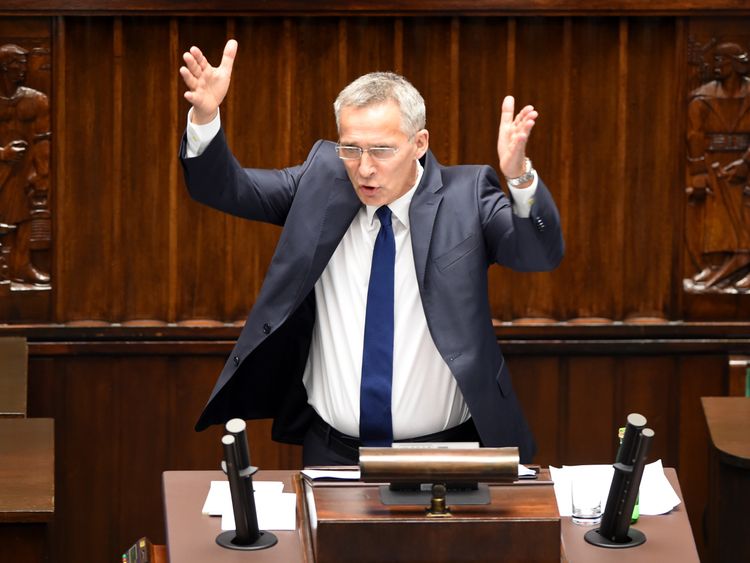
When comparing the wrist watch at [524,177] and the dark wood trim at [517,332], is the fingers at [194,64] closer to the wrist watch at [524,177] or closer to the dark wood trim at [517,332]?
the wrist watch at [524,177]

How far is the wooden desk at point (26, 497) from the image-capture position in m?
3.63

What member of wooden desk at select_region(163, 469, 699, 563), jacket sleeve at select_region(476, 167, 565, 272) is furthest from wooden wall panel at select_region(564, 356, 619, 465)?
wooden desk at select_region(163, 469, 699, 563)

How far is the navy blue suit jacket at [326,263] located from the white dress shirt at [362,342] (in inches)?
2.2

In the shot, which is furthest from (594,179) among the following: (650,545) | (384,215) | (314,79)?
(650,545)

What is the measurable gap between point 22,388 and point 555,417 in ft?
6.65

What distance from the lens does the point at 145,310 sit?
5.43 metres

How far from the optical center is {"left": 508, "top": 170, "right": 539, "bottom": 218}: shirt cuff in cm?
351

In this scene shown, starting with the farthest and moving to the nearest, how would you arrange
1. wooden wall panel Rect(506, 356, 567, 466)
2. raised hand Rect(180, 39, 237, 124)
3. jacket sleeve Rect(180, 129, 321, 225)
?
wooden wall panel Rect(506, 356, 567, 466) < jacket sleeve Rect(180, 129, 321, 225) < raised hand Rect(180, 39, 237, 124)

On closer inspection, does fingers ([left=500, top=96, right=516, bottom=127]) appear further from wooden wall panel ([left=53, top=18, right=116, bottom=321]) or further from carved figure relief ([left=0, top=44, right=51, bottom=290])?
carved figure relief ([left=0, top=44, right=51, bottom=290])

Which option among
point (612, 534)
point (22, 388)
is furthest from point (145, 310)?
point (612, 534)

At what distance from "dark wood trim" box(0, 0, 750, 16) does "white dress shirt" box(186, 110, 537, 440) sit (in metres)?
1.59

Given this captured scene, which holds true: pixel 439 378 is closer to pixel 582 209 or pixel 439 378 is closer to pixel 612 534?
pixel 612 534

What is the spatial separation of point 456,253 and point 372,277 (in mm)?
233

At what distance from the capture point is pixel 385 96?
367 centimetres
